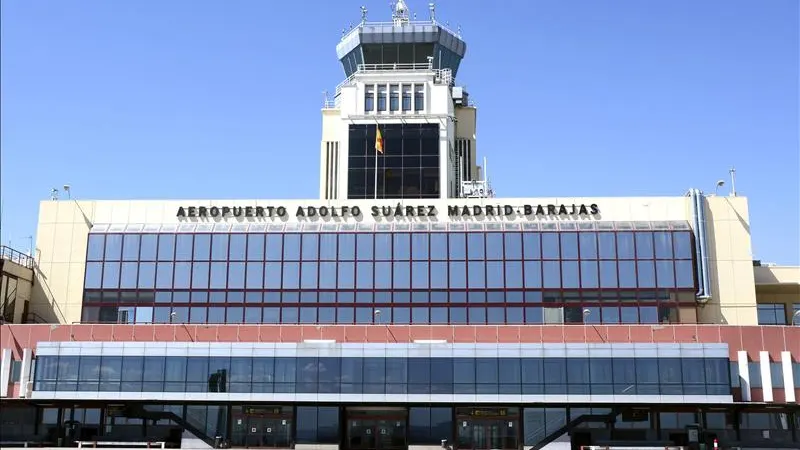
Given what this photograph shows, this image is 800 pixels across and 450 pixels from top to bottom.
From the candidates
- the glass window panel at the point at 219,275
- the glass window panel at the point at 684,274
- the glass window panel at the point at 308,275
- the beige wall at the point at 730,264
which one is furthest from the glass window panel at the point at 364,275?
the beige wall at the point at 730,264

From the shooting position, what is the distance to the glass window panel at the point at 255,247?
78.1 meters

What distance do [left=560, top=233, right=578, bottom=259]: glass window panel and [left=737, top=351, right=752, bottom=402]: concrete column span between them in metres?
15.0

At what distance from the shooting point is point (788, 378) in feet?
220

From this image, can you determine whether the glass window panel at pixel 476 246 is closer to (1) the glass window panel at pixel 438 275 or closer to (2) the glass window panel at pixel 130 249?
(1) the glass window panel at pixel 438 275

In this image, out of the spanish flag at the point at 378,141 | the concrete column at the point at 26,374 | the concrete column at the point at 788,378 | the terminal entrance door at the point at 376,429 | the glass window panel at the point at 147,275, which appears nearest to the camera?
the concrete column at the point at 788,378

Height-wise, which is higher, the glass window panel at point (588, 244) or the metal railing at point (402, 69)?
the metal railing at point (402, 69)

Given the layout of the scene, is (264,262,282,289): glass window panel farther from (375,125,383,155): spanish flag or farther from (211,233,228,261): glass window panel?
(375,125,383,155): spanish flag

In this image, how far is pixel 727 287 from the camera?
7594 centimetres

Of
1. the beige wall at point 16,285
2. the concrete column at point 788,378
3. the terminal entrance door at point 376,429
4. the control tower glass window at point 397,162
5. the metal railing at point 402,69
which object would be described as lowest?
the terminal entrance door at point 376,429

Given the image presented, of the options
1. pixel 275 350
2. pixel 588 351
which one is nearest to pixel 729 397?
pixel 588 351

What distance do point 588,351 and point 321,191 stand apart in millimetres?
36945

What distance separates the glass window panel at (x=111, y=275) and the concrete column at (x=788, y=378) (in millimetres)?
51069

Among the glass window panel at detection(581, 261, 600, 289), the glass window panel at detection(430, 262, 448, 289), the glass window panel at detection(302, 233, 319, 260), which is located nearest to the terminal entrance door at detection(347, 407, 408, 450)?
the glass window panel at detection(430, 262, 448, 289)

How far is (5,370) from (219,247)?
1857 centimetres
